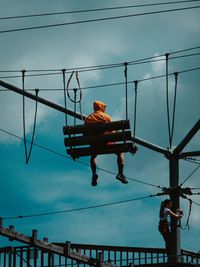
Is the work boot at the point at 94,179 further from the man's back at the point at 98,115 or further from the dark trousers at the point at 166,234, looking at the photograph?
the dark trousers at the point at 166,234

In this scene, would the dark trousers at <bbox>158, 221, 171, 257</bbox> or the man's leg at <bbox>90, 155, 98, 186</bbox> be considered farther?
the dark trousers at <bbox>158, 221, 171, 257</bbox>

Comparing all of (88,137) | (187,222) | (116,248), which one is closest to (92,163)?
(88,137)

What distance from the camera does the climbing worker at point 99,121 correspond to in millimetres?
23359

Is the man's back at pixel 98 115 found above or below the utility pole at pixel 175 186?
above

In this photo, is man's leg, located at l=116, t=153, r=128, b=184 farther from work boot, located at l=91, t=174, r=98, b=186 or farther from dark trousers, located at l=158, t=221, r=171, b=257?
dark trousers, located at l=158, t=221, r=171, b=257

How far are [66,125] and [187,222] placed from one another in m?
4.30

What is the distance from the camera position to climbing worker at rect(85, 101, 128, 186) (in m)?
23.4

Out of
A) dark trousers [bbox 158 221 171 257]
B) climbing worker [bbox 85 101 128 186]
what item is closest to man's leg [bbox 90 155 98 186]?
climbing worker [bbox 85 101 128 186]

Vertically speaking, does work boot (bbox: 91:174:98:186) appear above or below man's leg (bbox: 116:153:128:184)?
below

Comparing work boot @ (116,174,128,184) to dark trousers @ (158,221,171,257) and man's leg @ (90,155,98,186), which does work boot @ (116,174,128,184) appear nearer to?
man's leg @ (90,155,98,186)

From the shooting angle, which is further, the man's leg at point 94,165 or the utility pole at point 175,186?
the utility pole at point 175,186

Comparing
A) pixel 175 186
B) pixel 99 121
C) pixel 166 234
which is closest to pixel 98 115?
pixel 99 121

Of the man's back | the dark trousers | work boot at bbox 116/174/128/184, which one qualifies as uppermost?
the man's back

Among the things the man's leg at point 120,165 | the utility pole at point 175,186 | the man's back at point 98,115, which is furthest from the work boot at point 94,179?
the utility pole at point 175,186
